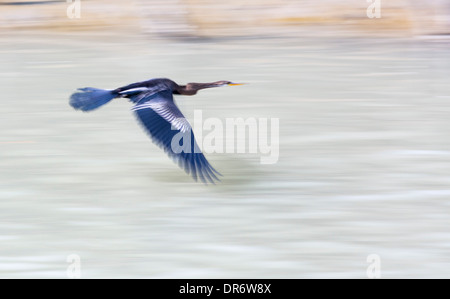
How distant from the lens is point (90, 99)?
482 centimetres

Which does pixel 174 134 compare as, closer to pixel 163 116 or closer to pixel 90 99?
pixel 163 116

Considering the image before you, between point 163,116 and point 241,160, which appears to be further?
point 241,160

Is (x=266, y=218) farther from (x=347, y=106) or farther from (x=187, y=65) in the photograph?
(x=187, y=65)

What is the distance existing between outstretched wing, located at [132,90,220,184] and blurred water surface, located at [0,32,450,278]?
302 millimetres

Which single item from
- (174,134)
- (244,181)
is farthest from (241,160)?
(174,134)

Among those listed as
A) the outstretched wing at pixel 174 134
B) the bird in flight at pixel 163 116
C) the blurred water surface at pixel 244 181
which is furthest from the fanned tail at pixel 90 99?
the blurred water surface at pixel 244 181

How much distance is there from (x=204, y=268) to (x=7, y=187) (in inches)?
64.1

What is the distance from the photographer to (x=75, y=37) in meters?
Answer: 10.2

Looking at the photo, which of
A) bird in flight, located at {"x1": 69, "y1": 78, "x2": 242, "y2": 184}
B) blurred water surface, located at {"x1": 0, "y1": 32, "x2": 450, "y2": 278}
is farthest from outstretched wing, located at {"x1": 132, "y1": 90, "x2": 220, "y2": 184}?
blurred water surface, located at {"x1": 0, "y1": 32, "x2": 450, "y2": 278}

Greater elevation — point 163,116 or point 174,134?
point 163,116

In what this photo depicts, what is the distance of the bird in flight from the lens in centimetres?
434

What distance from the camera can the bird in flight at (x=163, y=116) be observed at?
14.2 ft

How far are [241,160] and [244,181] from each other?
44 cm

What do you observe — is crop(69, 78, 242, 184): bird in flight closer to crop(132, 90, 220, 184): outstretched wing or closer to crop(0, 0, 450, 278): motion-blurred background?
crop(132, 90, 220, 184): outstretched wing
